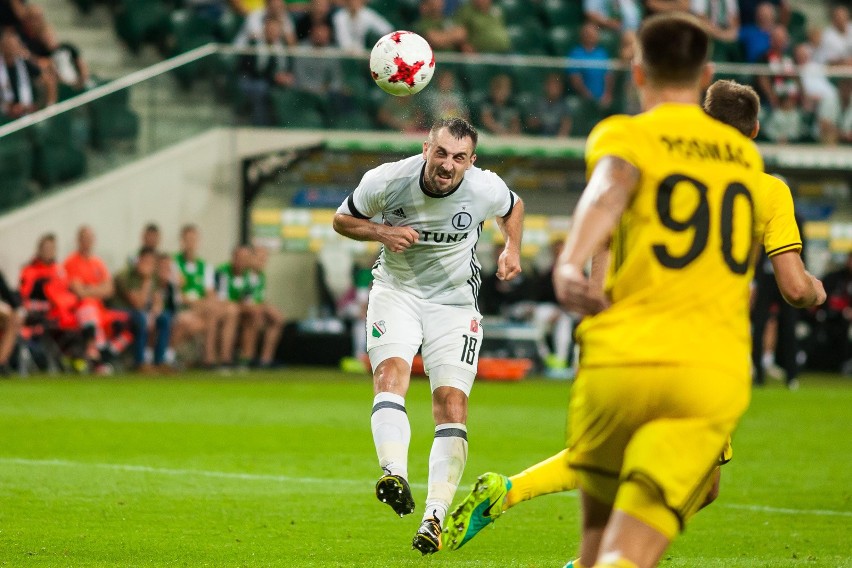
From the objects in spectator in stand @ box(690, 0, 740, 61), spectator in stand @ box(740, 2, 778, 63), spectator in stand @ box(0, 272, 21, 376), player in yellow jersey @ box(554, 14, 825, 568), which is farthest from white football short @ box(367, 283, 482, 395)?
spectator in stand @ box(740, 2, 778, 63)

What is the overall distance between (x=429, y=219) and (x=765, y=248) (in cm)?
235

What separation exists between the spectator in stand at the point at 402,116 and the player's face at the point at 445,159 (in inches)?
505

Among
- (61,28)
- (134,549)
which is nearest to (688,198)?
(134,549)

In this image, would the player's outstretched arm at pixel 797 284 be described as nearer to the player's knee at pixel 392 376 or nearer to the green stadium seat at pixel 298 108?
the player's knee at pixel 392 376

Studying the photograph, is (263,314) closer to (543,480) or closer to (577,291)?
(543,480)

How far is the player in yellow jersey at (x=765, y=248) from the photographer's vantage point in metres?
5.46

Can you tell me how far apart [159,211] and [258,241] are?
1.68 metres

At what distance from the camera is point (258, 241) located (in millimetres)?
21781

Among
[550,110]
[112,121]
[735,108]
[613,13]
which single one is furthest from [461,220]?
[613,13]

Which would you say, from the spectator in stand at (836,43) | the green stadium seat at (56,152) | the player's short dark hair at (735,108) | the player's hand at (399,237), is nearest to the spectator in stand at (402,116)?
the green stadium seat at (56,152)

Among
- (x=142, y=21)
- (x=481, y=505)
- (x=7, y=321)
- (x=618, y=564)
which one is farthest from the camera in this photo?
(x=142, y=21)

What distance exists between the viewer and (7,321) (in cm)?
1752

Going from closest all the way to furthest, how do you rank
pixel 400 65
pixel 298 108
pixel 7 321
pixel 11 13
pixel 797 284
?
pixel 797 284 → pixel 400 65 → pixel 7 321 → pixel 11 13 → pixel 298 108

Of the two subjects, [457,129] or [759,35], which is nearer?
→ [457,129]
